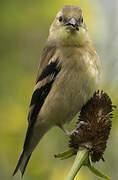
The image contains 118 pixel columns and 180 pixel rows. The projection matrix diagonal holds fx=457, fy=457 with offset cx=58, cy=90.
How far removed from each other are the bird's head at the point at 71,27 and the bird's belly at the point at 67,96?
1.39 feet

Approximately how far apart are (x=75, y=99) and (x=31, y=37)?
72.3 inches

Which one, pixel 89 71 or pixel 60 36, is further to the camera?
pixel 60 36

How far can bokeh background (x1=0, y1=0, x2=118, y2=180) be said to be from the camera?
540 centimetres

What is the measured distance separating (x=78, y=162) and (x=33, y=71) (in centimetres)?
295

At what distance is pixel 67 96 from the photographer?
16.5ft

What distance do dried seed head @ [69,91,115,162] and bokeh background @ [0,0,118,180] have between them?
1.18 meters

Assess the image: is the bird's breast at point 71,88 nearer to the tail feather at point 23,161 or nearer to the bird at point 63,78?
the bird at point 63,78

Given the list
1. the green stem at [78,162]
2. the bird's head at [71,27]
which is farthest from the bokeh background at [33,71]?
the green stem at [78,162]

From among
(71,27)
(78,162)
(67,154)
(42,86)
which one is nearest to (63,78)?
(42,86)

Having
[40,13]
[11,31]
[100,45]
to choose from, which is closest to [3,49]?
[11,31]

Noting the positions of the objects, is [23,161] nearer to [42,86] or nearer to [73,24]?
[42,86]

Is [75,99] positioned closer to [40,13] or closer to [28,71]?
[28,71]

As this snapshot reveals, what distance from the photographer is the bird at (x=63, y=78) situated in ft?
16.3

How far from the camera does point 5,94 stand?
5793mm
